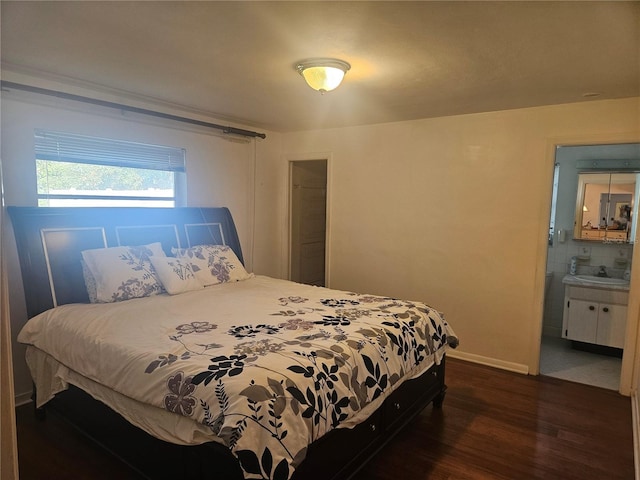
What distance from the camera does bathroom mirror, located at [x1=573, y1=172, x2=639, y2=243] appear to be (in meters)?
4.10

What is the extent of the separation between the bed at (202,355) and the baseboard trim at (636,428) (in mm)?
1143

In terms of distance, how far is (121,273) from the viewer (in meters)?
2.96

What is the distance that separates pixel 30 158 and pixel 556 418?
13.7 feet

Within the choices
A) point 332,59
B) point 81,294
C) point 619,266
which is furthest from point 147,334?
point 619,266

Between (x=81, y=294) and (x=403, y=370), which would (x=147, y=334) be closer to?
(x=81, y=294)

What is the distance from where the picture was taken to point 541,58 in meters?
2.32

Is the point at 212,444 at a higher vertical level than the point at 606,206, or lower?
lower

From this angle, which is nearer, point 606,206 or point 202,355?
point 202,355

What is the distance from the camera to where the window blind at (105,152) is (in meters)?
2.95

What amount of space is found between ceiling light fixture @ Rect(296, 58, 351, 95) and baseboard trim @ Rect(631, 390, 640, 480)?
2.84 meters

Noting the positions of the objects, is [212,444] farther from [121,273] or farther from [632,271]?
[632,271]

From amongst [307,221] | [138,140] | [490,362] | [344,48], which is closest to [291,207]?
[307,221]

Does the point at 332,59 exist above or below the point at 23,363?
above

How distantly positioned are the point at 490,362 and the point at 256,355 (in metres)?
2.73
